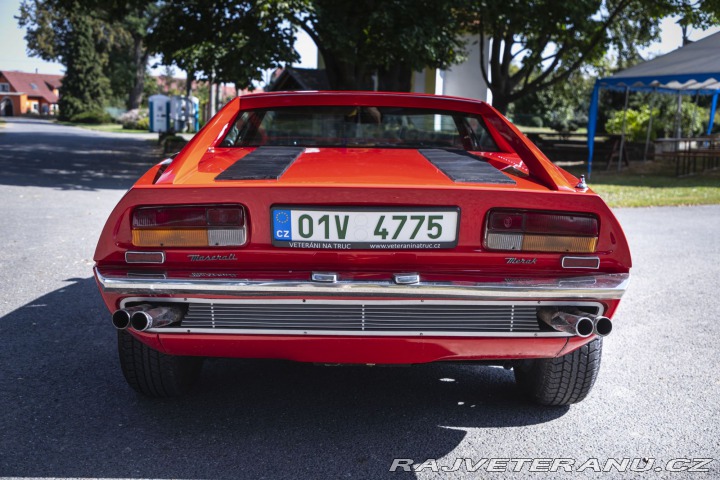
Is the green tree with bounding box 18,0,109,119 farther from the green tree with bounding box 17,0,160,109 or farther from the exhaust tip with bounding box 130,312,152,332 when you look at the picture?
the exhaust tip with bounding box 130,312,152,332

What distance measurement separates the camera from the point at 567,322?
237cm

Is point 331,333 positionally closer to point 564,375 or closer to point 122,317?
point 122,317

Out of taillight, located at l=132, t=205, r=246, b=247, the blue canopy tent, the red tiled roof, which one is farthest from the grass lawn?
the red tiled roof

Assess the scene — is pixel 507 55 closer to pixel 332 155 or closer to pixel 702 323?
pixel 702 323

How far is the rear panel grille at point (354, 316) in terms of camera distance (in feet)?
7.67

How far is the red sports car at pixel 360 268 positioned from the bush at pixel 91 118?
55.5 m

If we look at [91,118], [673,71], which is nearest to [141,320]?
[673,71]

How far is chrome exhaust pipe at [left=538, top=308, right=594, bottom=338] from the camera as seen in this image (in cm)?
235

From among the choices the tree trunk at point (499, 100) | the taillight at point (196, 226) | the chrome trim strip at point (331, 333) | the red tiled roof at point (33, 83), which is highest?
the red tiled roof at point (33, 83)

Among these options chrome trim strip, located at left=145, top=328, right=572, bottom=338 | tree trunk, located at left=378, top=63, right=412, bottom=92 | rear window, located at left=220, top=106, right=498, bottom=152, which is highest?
tree trunk, located at left=378, top=63, right=412, bottom=92

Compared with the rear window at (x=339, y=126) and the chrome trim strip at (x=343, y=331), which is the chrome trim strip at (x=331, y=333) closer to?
the chrome trim strip at (x=343, y=331)

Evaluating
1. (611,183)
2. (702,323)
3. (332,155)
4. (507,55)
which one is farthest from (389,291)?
(507,55)

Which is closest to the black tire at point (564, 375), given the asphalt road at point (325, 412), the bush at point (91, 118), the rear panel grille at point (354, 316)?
the asphalt road at point (325, 412)

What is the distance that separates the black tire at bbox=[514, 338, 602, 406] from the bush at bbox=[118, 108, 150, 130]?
135 feet
